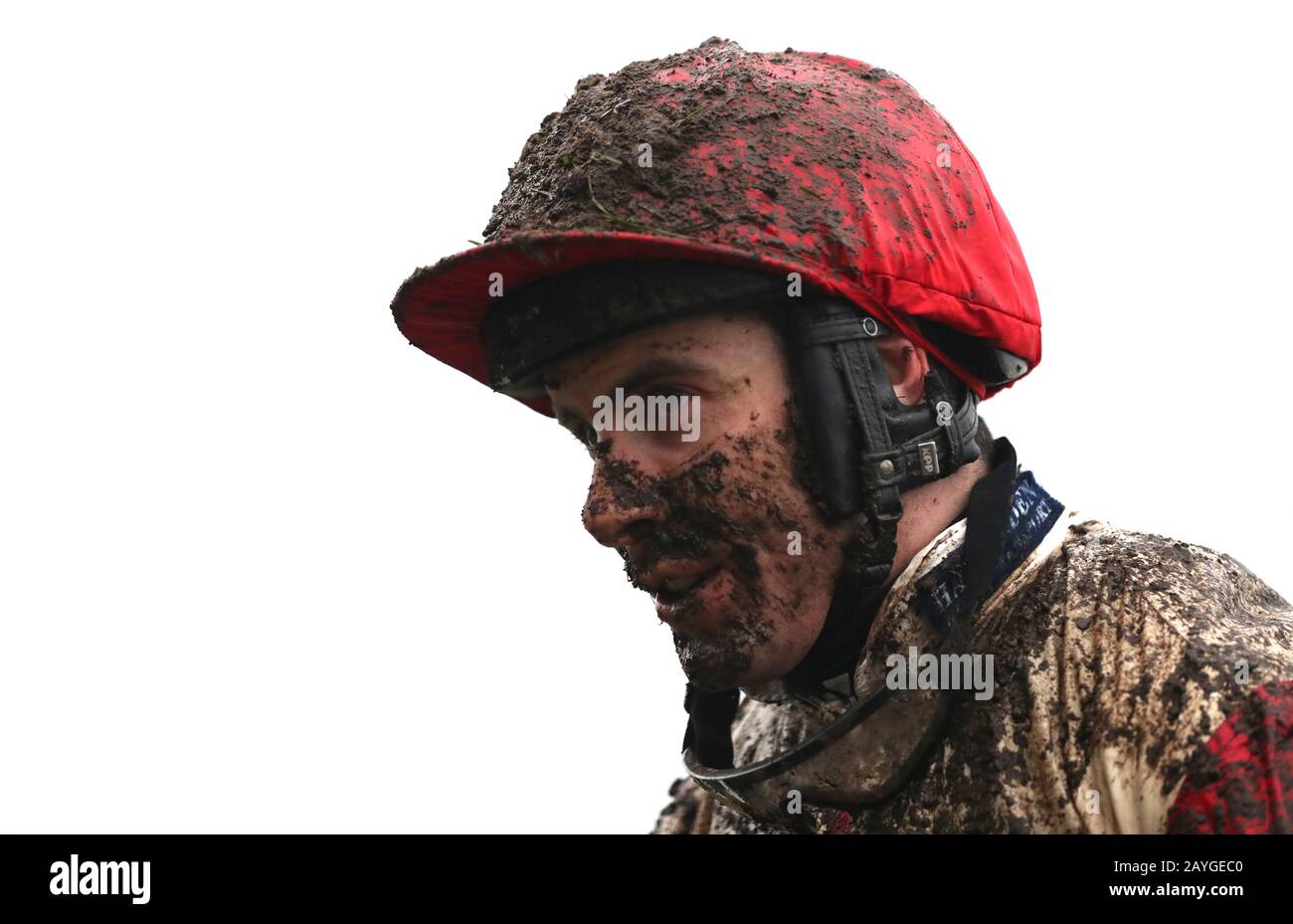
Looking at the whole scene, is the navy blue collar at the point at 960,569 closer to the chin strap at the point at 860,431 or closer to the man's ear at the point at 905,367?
the chin strap at the point at 860,431

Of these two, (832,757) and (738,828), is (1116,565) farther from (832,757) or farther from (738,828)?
(738,828)

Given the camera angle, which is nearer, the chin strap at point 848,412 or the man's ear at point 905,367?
the chin strap at point 848,412

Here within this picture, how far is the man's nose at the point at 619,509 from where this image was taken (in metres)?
3.09

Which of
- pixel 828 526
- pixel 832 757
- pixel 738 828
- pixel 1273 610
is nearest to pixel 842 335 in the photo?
pixel 828 526

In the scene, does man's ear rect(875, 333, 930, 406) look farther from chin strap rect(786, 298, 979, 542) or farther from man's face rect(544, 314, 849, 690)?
man's face rect(544, 314, 849, 690)

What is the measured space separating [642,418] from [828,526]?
1.46ft

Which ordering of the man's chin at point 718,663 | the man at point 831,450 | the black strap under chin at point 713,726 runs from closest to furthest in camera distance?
the man at point 831,450, the man's chin at point 718,663, the black strap under chin at point 713,726

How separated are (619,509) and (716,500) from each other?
0.21m

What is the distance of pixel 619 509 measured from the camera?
3088mm

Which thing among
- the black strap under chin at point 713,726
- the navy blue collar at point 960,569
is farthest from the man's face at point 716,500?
the black strap under chin at point 713,726

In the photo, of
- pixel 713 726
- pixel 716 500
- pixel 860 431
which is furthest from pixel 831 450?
pixel 713 726

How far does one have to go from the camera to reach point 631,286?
9.81 feet

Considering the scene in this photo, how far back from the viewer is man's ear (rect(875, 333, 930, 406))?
312cm

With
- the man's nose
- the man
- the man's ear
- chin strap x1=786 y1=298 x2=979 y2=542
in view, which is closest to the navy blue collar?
the man
